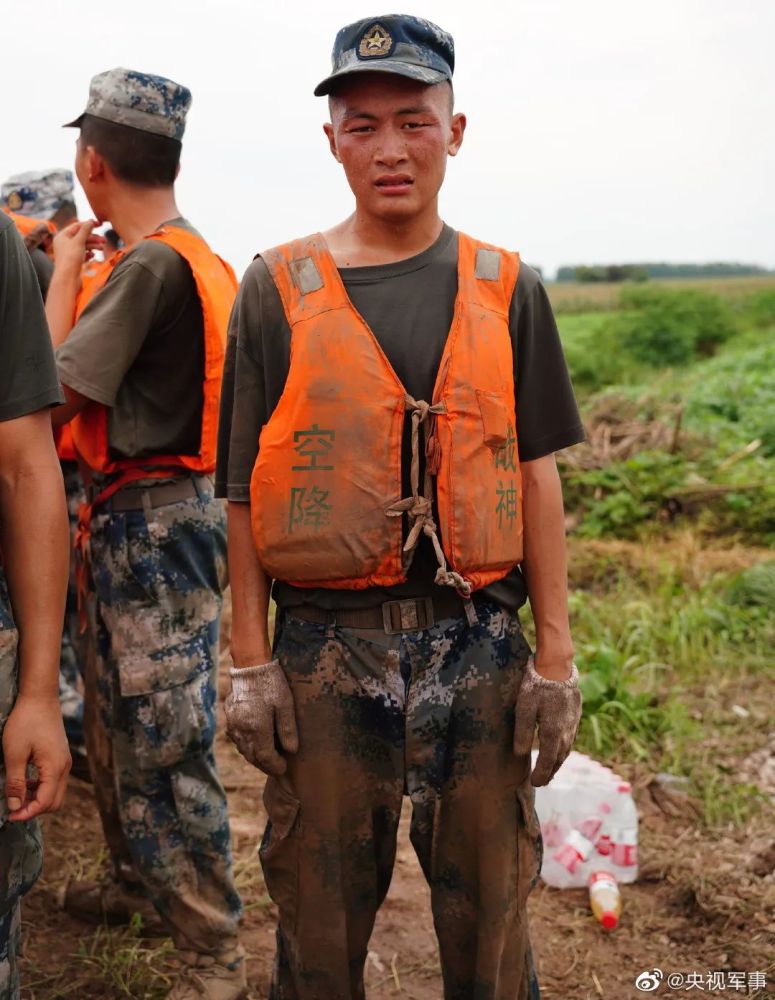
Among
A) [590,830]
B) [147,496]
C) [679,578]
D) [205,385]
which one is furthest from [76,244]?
[679,578]

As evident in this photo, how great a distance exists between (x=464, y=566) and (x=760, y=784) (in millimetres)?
2689

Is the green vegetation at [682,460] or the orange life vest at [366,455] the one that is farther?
the green vegetation at [682,460]

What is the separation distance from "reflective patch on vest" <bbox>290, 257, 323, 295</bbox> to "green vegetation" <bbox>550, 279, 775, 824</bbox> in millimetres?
2851

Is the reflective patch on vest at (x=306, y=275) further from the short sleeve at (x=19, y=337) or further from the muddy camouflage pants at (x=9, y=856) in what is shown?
the muddy camouflage pants at (x=9, y=856)

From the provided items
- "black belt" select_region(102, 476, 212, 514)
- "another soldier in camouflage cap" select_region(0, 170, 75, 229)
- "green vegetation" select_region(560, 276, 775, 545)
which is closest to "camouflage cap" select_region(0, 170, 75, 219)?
"another soldier in camouflage cap" select_region(0, 170, 75, 229)

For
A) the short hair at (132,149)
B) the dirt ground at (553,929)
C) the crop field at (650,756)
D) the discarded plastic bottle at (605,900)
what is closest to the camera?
the short hair at (132,149)

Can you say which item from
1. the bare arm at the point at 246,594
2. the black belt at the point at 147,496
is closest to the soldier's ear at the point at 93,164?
the black belt at the point at 147,496

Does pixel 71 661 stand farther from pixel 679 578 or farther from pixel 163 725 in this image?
pixel 679 578

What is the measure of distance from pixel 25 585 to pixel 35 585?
2 centimetres

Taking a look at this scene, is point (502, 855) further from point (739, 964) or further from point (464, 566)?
point (739, 964)

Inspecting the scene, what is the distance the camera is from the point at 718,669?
505cm

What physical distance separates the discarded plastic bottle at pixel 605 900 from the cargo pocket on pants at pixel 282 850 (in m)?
1.52

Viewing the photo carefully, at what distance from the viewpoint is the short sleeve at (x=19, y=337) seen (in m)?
1.72

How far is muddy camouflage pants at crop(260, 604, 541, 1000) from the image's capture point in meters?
2.07
